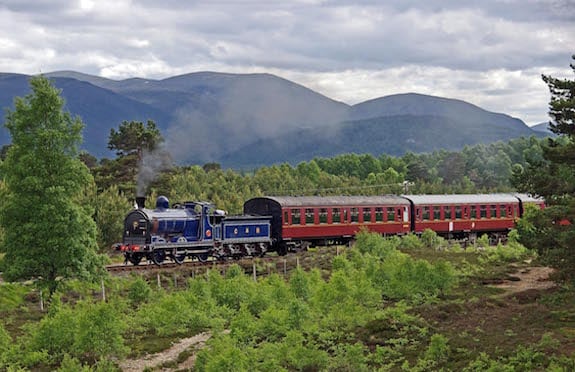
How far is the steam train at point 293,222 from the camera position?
45188 millimetres

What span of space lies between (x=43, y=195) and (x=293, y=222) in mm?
22352

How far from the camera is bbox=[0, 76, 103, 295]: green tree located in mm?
31938

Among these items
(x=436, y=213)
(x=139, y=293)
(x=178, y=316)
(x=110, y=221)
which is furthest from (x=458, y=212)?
(x=178, y=316)

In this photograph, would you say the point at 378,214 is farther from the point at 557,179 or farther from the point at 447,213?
the point at 557,179

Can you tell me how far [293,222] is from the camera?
51.4 metres

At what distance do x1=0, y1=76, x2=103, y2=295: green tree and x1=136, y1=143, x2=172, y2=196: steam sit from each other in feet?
83.8

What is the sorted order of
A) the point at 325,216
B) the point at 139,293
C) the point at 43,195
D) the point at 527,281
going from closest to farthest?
the point at 43,195 < the point at 139,293 < the point at 527,281 < the point at 325,216

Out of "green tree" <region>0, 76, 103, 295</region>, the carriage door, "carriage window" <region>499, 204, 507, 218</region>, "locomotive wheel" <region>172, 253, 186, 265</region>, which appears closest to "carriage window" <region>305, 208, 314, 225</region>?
"locomotive wheel" <region>172, 253, 186, 265</region>

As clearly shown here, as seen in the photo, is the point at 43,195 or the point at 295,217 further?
the point at 295,217

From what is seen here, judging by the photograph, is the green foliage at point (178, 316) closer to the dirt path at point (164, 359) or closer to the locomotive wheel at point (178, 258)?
the dirt path at point (164, 359)

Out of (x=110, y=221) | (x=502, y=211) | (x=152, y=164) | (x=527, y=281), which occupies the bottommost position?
(x=527, y=281)

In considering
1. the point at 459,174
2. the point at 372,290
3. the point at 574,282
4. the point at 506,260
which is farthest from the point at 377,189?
the point at 574,282

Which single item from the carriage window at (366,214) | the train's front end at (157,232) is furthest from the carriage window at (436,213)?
the train's front end at (157,232)

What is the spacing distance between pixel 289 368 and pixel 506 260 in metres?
28.9
